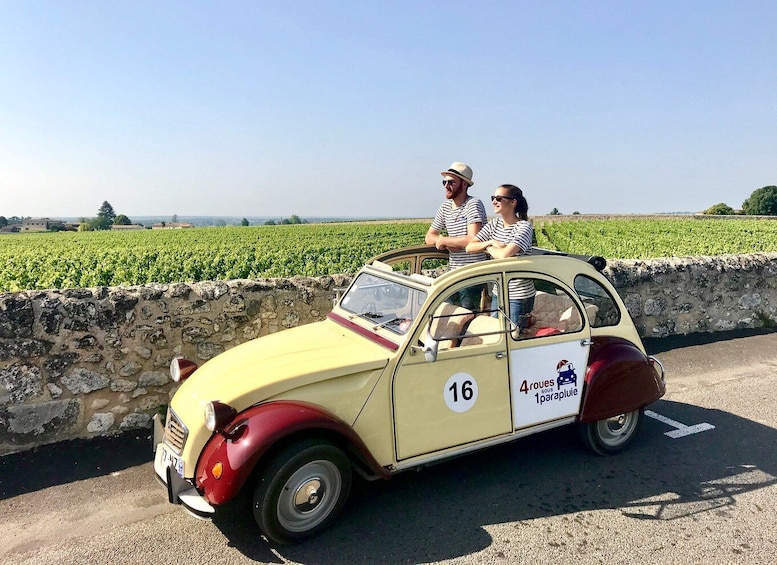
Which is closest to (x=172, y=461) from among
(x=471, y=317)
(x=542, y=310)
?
(x=471, y=317)

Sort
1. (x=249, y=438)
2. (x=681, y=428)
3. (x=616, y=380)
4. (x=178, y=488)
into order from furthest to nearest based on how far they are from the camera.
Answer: (x=681, y=428) < (x=616, y=380) < (x=178, y=488) < (x=249, y=438)

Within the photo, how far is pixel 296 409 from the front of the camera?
3.28 m

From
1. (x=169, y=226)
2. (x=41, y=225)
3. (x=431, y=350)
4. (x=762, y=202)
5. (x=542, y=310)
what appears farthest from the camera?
(x=762, y=202)

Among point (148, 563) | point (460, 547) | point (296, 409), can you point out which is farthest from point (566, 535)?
point (148, 563)

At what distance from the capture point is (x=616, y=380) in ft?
14.6

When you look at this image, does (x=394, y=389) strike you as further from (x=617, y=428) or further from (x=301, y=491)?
(x=617, y=428)

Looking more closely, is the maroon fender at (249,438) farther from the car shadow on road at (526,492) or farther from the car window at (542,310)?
the car window at (542,310)

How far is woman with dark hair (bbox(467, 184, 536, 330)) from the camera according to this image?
4191 millimetres

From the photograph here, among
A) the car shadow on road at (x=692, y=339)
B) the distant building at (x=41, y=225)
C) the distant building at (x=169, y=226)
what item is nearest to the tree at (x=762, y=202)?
the distant building at (x=169, y=226)

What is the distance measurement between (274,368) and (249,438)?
0.57 m

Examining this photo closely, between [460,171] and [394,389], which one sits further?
[460,171]

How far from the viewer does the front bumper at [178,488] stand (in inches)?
127

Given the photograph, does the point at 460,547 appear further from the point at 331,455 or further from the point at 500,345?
the point at 500,345

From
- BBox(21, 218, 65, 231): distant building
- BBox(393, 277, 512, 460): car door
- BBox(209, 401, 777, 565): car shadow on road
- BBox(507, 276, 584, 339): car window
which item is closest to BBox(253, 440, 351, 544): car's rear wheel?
BBox(209, 401, 777, 565): car shadow on road
